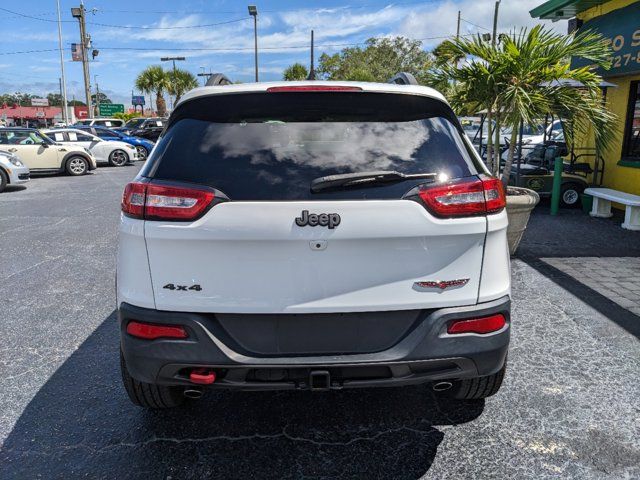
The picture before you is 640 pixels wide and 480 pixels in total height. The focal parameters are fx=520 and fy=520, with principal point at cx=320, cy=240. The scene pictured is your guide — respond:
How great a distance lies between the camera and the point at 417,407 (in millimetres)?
3123

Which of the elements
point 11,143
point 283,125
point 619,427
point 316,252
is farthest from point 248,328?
point 11,143

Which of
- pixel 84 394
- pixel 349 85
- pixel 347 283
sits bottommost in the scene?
pixel 84 394

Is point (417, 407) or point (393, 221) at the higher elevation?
point (393, 221)

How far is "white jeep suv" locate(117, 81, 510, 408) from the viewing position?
2.20 meters

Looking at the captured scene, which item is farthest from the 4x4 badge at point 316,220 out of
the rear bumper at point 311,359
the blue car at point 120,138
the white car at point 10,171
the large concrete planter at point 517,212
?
the blue car at point 120,138

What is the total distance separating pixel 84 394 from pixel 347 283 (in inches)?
81.3

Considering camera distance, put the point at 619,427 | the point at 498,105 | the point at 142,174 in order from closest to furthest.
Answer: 1. the point at 142,174
2. the point at 619,427
3. the point at 498,105

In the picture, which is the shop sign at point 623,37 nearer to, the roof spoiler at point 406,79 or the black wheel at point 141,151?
the roof spoiler at point 406,79

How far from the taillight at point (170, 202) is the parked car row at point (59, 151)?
905 cm

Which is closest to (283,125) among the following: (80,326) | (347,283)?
(347,283)

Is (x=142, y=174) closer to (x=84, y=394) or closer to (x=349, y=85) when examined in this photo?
(x=349, y=85)

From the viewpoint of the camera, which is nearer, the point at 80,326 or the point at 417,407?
the point at 417,407

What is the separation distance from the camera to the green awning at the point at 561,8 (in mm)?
10172

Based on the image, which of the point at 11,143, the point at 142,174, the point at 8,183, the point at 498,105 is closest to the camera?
the point at 142,174
